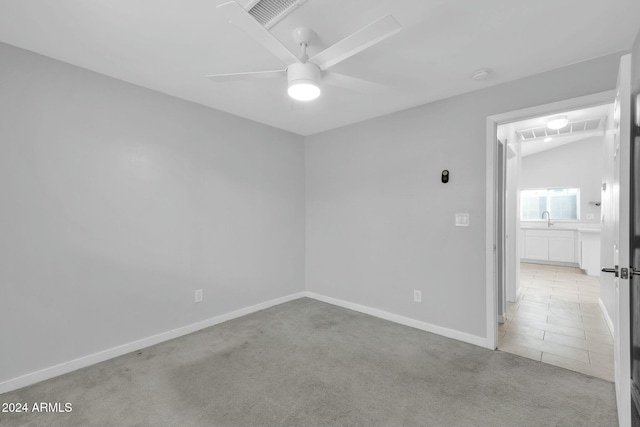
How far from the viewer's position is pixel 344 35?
1.91 m

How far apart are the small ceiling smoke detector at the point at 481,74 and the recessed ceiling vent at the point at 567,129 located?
87.6 inches

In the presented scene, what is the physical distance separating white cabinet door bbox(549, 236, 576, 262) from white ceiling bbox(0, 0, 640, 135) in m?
5.86

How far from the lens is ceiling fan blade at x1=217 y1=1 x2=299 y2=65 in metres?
1.24

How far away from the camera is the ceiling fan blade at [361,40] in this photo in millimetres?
1365

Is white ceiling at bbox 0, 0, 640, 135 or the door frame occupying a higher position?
white ceiling at bbox 0, 0, 640, 135

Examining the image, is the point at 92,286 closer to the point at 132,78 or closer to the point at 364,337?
the point at 132,78

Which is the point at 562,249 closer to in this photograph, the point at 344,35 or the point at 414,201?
the point at 414,201

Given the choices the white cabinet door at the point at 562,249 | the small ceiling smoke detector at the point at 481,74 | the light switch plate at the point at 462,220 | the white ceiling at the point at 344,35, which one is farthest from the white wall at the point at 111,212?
the white cabinet door at the point at 562,249

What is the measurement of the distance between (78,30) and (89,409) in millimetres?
2487

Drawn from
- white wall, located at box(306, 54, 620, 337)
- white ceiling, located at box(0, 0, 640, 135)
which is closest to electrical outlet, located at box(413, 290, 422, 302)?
white wall, located at box(306, 54, 620, 337)

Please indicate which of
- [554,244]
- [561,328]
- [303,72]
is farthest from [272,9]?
[554,244]

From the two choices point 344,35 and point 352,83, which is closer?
point 344,35

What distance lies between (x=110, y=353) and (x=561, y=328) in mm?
4501

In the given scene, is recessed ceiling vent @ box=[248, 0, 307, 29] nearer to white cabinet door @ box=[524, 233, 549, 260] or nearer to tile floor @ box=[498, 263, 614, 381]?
tile floor @ box=[498, 263, 614, 381]
